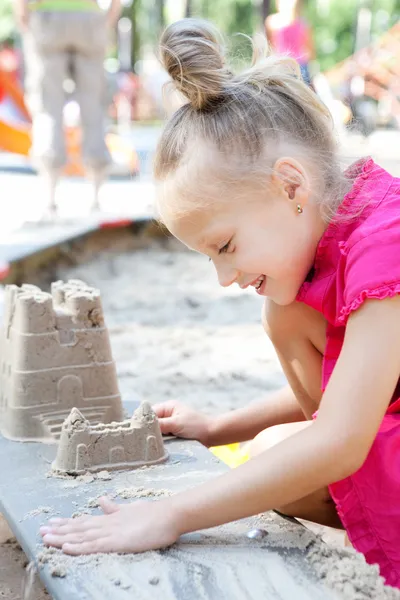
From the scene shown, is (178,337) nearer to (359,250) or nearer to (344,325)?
(344,325)

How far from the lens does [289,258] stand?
139 centimetres

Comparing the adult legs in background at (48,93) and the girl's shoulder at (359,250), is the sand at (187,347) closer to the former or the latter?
the girl's shoulder at (359,250)

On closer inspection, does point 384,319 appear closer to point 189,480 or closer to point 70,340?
point 189,480

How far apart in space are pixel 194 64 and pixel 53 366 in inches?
31.7

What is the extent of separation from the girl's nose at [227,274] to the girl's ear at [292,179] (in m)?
0.15

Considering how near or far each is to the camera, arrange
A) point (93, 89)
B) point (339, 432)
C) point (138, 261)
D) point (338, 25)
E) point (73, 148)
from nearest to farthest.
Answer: point (339, 432), point (138, 261), point (93, 89), point (73, 148), point (338, 25)

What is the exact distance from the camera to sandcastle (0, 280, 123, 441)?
1.85 meters

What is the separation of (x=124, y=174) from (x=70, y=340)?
6.89 meters

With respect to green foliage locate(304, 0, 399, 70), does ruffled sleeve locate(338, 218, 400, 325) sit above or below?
below

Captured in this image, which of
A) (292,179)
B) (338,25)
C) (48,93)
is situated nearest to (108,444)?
(292,179)

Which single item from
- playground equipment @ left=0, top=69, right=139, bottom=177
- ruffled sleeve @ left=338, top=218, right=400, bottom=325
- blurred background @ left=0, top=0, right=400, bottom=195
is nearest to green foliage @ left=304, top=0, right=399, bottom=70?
blurred background @ left=0, top=0, right=400, bottom=195

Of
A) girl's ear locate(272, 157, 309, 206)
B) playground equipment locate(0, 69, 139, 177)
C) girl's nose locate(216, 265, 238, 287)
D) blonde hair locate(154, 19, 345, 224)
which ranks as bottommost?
girl's nose locate(216, 265, 238, 287)

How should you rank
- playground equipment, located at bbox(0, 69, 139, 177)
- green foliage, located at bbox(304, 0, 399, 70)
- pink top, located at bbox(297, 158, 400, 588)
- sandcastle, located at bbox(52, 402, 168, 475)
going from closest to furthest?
1. pink top, located at bbox(297, 158, 400, 588)
2. sandcastle, located at bbox(52, 402, 168, 475)
3. playground equipment, located at bbox(0, 69, 139, 177)
4. green foliage, located at bbox(304, 0, 399, 70)

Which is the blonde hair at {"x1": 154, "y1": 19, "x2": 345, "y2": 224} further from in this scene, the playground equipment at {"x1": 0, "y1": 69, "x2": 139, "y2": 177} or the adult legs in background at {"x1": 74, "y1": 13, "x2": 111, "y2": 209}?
the playground equipment at {"x1": 0, "y1": 69, "x2": 139, "y2": 177}
